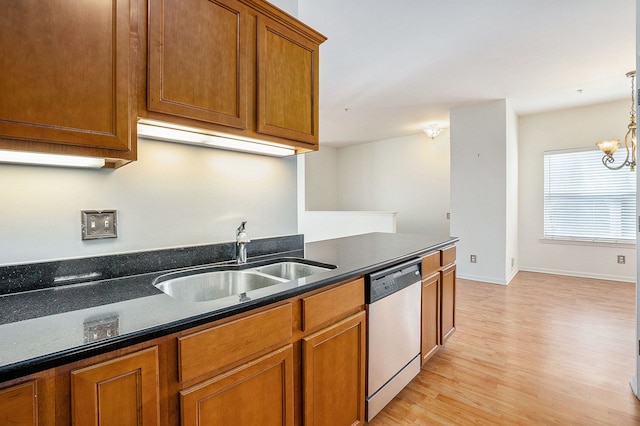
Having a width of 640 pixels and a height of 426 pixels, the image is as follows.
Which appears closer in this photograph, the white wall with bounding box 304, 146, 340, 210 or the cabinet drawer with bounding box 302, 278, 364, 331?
the cabinet drawer with bounding box 302, 278, 364, 331

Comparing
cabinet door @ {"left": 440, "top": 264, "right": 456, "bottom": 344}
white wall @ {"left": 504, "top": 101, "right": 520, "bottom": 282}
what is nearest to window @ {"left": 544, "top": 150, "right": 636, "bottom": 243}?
white wall @ {"left": 504, "top": 101, "right": 520, "bottom": 282}

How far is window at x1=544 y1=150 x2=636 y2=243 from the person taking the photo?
178 inches

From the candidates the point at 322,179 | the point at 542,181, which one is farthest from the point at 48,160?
the point at 322,179

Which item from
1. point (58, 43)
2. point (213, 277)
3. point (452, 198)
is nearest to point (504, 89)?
point (452, 198)

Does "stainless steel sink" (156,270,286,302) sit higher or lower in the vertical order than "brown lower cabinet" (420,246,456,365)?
higher

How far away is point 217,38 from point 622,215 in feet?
19.2

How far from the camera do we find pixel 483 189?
181 inches

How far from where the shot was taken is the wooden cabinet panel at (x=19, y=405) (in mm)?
611

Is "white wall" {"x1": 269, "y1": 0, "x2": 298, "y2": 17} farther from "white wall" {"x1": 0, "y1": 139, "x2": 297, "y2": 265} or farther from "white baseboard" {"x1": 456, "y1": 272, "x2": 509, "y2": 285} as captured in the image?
"white baseboard" {"x1": 456, "y1": 272, "x2": 509, "y2": 285}

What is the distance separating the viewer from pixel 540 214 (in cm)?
515

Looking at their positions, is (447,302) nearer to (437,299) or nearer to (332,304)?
(437,299)

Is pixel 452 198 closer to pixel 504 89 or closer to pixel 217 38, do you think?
pixel 504 89

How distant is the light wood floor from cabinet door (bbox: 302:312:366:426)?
0.40m

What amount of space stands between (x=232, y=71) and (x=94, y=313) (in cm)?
107
